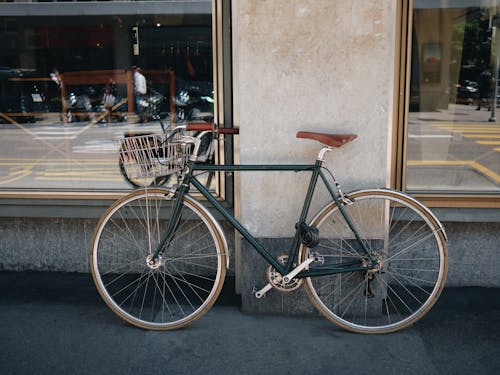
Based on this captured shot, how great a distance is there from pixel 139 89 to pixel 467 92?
295 centimetres

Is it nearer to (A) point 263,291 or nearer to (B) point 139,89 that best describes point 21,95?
(B) point 139,89

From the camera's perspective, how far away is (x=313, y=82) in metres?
3.91

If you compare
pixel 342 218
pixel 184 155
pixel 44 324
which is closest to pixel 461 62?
pixel 342 218

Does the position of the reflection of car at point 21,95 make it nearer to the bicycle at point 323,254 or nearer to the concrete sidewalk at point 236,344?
the bicycle at point 323,254

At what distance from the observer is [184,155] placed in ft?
12.3

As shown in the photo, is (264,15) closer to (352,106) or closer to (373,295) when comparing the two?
(352,106)

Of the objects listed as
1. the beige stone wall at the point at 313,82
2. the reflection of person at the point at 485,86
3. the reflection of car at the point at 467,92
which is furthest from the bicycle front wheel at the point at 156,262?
the reflection of person at the point at 485,86

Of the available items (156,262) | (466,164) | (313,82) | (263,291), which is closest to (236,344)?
(263,291)

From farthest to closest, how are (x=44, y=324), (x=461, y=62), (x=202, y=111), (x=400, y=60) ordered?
1. (x=461, y=62)
2. (x=202, y=111)
3. (x=400, y=60)
4. (x=44, y=324)

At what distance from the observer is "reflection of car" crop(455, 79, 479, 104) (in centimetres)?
523

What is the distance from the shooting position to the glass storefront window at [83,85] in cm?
513

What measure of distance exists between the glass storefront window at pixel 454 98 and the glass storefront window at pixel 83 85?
72.0 inches

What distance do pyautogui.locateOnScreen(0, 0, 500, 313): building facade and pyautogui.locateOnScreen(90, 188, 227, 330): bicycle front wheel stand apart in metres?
0.27

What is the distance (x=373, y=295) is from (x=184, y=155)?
61.4 inches
